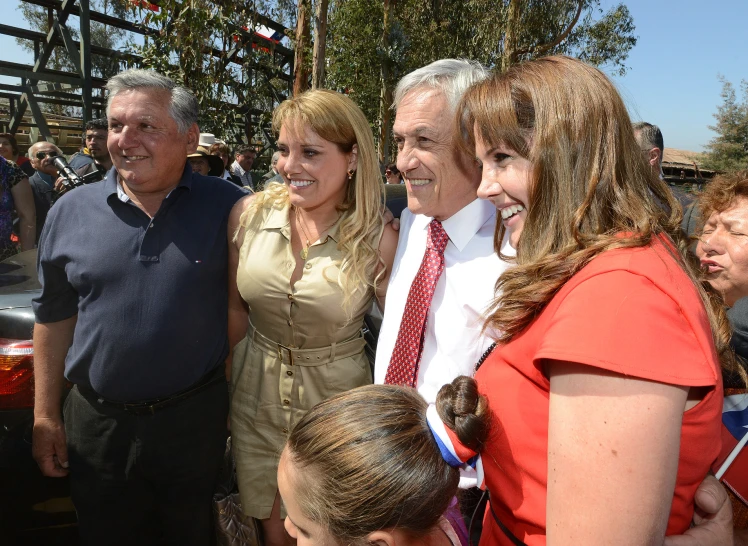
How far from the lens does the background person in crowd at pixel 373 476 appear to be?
1220 mm

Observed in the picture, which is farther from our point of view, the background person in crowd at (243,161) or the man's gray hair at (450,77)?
the background person in crowd at (243,161)

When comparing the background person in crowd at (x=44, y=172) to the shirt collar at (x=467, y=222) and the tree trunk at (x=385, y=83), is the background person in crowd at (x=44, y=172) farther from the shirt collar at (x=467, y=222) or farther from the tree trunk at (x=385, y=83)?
the tree trunk at (x=385, y=83)

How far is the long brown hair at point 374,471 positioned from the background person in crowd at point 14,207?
14.3 feet

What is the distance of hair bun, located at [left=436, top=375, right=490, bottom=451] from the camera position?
1132 mm

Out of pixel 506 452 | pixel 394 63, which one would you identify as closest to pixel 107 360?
pixel 506 452

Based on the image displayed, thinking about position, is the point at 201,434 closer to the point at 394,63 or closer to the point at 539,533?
the point at 539,533

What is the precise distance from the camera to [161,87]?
2.51m

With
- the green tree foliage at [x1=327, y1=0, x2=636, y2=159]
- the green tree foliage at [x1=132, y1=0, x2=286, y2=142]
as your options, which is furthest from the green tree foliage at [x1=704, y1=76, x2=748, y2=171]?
the green tree foliage at [x1=132, y1=0, x2=286, y2=142]

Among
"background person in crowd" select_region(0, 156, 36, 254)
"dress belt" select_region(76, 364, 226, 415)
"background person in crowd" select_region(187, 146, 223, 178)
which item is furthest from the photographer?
"background person in crowd" select_region(187, 146, 223, 178)

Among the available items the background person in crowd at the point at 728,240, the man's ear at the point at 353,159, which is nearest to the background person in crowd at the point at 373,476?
the background person in crowd at the point at 728,240

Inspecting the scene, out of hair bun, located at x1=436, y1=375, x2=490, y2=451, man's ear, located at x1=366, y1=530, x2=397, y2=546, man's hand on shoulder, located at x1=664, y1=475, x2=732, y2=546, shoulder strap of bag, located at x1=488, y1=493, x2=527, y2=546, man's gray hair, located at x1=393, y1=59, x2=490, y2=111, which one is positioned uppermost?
man's gray hair, located at x1=393, y1=59, x2=490, y2=111

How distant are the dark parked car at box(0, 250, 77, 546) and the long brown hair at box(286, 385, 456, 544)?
167cm

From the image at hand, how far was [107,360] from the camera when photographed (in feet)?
7.19

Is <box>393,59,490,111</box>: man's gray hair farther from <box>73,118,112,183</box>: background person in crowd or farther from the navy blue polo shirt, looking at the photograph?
<box>73,118,112,183</box>: background person in crowd
